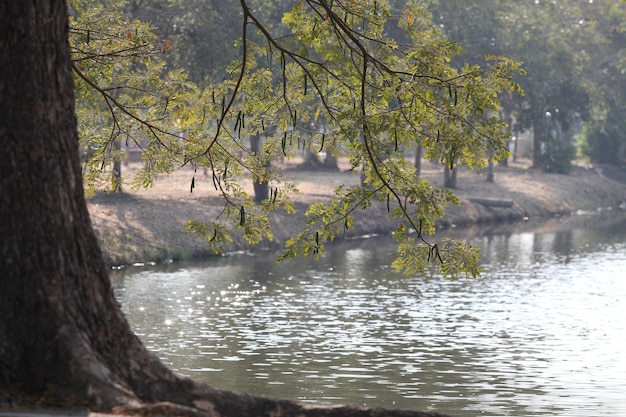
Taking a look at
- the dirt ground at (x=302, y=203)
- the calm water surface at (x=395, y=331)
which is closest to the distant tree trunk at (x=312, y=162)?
the dirt ground at (x=302, y=203)

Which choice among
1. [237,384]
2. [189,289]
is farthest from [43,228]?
[189,289]

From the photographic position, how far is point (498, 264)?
3784 centimetres

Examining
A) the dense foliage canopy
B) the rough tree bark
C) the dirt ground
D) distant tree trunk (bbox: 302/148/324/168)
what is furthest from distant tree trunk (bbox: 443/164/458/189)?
the rough tree bark

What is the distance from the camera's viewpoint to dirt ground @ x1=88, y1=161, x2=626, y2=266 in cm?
3828

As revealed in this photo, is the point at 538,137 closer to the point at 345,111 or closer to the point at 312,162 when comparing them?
the point at 312,162

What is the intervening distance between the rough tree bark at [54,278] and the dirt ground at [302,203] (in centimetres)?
2474

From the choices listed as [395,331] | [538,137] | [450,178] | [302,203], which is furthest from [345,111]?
[538,137]

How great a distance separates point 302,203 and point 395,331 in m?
24.9

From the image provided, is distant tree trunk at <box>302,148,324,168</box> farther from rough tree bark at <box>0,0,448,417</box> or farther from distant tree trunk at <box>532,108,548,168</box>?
rough tree bark at <box>0,0,448,417</box>

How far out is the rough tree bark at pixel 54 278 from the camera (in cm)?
885

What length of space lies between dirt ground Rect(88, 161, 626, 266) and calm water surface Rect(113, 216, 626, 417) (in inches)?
83.7

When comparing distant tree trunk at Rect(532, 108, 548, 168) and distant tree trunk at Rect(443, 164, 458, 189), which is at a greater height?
distant tree trunk at Rect(532, 108, 548, 168)

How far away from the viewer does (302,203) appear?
49156 millimetres

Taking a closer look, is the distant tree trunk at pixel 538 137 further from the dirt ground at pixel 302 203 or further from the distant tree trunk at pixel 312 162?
the distant tree trunk at pixel 312 162
